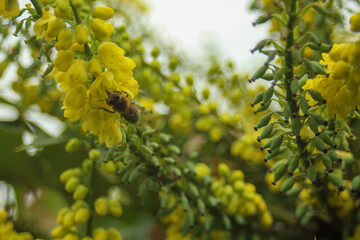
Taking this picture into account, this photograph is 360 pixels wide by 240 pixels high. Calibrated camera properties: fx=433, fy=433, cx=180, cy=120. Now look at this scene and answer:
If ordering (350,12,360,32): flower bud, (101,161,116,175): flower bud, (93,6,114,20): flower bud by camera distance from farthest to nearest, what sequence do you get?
(101,161,116,175): flower bud → (93,6,114,20): flower bud → (350,12,360,32): flower bud

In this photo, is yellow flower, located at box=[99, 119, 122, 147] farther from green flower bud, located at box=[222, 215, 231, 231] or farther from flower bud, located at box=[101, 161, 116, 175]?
green flower bud, located at box=[222, 215, 231, 231]

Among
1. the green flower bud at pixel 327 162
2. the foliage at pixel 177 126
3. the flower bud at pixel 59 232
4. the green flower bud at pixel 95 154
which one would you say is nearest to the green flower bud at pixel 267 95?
the foliage at pixel 177 126

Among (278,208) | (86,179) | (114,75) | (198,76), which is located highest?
(198,76)

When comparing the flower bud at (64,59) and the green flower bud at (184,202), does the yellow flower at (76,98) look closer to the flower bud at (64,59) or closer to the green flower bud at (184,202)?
the flower bud at (64,59)

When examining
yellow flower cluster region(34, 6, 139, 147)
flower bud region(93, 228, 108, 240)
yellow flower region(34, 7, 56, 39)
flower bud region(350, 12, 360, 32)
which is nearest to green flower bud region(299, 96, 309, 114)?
flower bud region(350, 12, 360, 32)

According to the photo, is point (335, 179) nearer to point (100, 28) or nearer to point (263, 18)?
point (263, 18)

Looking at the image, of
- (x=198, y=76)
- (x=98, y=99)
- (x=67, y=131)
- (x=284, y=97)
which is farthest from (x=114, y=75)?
(x=198, y=76)

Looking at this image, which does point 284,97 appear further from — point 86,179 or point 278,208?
point 278,208
